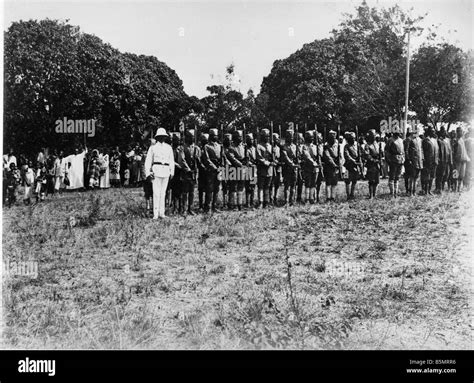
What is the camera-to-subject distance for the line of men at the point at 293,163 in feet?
38.3

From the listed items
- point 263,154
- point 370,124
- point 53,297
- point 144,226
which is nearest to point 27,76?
point 144,226

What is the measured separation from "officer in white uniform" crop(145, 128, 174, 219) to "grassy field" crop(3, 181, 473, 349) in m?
0.42

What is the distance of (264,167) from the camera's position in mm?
12398

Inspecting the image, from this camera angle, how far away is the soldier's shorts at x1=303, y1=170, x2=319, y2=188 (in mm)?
12695

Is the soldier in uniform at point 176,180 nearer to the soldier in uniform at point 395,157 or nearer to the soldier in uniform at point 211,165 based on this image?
the soldier in uniform at point 211,165

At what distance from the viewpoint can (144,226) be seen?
9570 millimetres

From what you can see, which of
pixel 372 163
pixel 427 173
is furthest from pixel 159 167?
pixel 427 173

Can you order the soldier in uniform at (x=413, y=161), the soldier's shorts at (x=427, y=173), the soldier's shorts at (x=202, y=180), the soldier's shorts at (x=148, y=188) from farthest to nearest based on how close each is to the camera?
1. the soldier's shorts at (x=427, y=173)
2. the soldier in uniform at (x=413, y=161)
3. the soldier's shorts at (x=202, y=180)
4. the soldier's shorts at (x=148, y=188)

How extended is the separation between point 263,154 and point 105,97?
6.52 meters

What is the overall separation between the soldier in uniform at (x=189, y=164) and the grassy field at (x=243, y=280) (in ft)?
3.03

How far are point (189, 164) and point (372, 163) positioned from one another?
434cm

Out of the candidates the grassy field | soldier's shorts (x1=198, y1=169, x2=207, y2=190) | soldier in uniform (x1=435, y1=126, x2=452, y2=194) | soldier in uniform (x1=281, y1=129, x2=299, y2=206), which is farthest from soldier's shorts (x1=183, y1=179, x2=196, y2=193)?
soldier in uniform (x1=435, y1=126, x2=452, y2=194)

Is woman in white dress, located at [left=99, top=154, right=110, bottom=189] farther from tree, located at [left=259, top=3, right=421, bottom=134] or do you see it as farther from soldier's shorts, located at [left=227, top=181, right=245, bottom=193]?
tree, located at [left=259, top=3, right=421, bottom=134]

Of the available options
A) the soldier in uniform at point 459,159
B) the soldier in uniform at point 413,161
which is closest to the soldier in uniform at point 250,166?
the soldier in uniform at point 413,161
